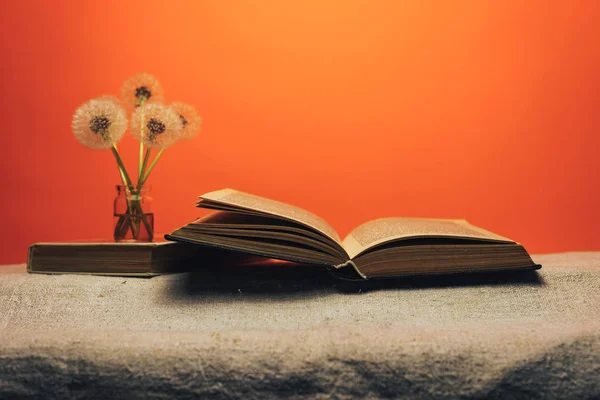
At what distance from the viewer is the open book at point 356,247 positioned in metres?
0.84

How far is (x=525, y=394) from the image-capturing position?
659 mm

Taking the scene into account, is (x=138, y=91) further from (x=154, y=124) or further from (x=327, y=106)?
(x=327, y=106)

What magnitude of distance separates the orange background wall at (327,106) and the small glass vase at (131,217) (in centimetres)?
43

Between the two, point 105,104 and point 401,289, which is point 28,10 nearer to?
point 105,104

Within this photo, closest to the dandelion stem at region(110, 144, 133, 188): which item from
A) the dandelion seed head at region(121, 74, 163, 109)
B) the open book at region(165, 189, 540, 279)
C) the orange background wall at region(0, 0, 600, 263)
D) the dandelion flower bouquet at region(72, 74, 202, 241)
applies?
the dandelion flower bouquet at region(72, 74, 202, 241)

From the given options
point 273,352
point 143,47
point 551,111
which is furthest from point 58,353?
point 551,111

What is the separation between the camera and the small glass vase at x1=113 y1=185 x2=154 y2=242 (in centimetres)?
107

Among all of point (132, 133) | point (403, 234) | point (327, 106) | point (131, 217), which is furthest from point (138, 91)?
point (403, 234)

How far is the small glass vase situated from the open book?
247 millimetres

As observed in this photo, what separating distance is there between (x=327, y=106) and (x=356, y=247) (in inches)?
28.2

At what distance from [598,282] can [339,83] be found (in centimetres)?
90

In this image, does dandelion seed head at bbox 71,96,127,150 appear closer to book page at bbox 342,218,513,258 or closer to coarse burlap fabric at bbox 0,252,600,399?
coarse burlap fabric at bbox 0,252,600,399

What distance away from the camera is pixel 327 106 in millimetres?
1539

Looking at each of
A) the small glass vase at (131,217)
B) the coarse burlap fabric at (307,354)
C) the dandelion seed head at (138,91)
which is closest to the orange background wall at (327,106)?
the dandelion seed head at (138,91)
